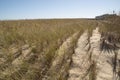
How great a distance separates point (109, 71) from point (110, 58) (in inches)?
29.0

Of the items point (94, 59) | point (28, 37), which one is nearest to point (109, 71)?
point (94, 59)

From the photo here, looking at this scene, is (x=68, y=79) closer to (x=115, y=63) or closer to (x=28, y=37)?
(x=115, y=63)

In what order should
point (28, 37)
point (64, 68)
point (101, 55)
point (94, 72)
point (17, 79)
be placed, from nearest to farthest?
1. point (17, 79)
2. point (94, 72)
3. point (64, 68)
4. point (101, 55)
5. point (28, 37)

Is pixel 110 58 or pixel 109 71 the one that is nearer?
pixel 109 71

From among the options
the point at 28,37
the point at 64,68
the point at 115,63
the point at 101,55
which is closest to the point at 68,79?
the point at 64,68

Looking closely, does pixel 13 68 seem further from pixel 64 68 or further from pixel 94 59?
pixel 94 59

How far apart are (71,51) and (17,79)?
5.71 feet

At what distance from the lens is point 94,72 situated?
2.82 m

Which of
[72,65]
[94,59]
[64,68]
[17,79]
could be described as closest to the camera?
[17,79]

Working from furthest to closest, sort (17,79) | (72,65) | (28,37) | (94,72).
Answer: (28,37) < (72,65) < (94,72) < (17,79)

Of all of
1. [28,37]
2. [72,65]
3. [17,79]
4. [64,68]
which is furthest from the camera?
[28,37]

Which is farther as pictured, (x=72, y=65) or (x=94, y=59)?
(x=94, y=59)

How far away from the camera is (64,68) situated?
9.87 feet

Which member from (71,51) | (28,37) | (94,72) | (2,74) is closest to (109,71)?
(94,72)
